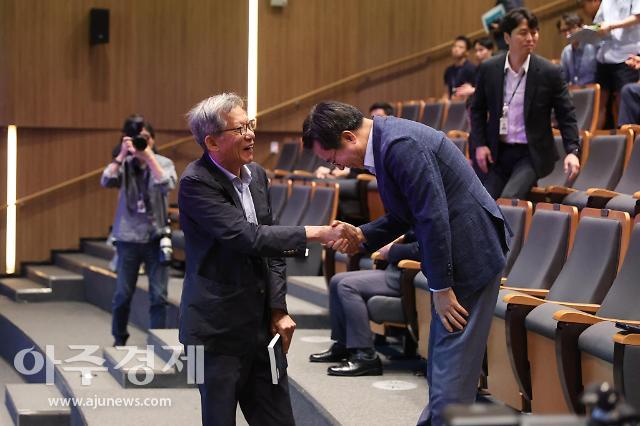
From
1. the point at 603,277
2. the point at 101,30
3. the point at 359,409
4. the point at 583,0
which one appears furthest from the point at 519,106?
the point at 101,30

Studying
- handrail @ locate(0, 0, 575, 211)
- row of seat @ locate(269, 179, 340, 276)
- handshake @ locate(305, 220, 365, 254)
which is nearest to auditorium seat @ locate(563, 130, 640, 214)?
row of seat @ locate(269, 179, 340, 276)

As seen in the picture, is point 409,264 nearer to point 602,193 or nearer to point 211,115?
point 602,193

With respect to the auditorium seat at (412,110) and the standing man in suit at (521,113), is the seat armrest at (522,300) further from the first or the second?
the auditorium seat at (412,110)

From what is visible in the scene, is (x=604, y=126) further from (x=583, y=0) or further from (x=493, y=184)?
(x=493, y=184)

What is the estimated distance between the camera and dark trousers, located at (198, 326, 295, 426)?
1558 mm

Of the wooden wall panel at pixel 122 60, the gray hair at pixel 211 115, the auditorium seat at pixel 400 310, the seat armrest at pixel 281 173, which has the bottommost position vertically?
the auditorium seat at pixel 400 310

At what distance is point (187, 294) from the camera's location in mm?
1584

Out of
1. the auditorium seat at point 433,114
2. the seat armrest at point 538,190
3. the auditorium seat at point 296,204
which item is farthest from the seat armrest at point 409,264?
the auditorium seat at point 433,114

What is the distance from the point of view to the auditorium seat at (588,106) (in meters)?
3.64

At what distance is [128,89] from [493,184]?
133 inches

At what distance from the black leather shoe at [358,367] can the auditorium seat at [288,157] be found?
109 inches

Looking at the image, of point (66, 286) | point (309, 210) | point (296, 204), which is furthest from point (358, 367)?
point (66, 286)

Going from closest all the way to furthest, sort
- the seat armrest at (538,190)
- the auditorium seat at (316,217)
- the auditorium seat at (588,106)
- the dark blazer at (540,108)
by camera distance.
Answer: the dark blazer at (540,108) → the seat armrest at (538,190) → the auditorium seat at (588,106) → the auditorium seat at (316,217)

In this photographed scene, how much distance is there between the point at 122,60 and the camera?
225 inches
